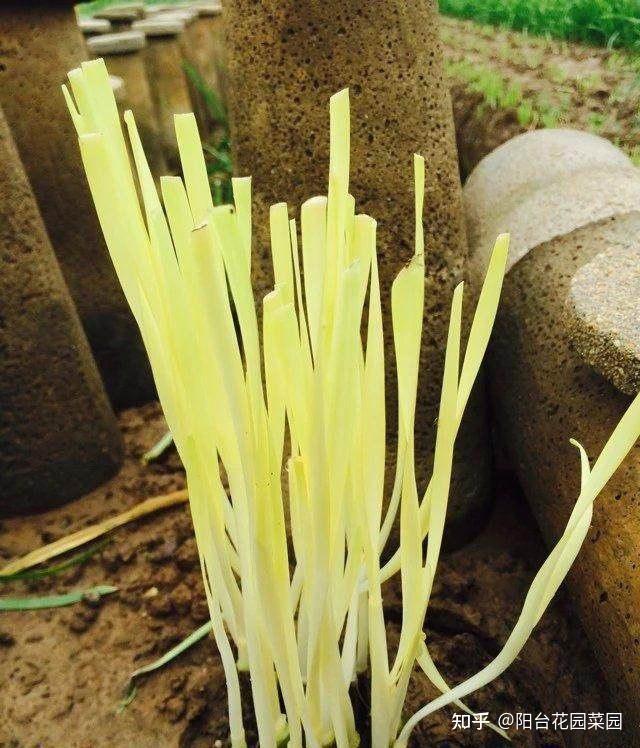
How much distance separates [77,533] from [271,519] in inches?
27.4

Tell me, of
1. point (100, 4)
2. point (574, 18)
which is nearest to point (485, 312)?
point (574, 18)

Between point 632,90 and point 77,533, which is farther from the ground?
point 632,90

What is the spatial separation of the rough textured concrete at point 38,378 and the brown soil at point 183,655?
110 mm

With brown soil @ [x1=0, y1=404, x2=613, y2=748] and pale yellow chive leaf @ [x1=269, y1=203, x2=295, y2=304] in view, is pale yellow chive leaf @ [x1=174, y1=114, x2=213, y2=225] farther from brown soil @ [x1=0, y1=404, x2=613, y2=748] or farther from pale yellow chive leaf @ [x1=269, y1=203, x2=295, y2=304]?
brown soil @ [x1=0, y1=404, x2=613, y2=748]

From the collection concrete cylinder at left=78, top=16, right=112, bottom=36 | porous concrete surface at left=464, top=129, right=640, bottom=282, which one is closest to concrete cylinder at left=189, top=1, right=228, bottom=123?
concrete cylinder at left=78, top=16, right=112, bottom=36

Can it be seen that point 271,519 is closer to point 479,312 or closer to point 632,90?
point 479,312

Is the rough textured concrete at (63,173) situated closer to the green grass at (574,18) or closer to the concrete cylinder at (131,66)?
the concrete cylinder at (131,66)

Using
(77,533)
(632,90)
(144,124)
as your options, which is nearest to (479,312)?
(77,533)

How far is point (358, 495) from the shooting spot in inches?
24.1

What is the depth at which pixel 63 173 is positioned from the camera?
1.34 meters

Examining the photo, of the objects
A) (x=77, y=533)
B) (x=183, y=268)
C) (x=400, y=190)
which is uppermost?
(x=183, y=268)

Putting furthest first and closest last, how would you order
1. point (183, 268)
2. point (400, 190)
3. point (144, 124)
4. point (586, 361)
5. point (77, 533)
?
point (144, 124) < point (77, 533) < point (400, 190) < point (586, 361) < point (183, 268)

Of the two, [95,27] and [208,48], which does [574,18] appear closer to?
[95,27]

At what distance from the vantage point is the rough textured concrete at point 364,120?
0.82 m
